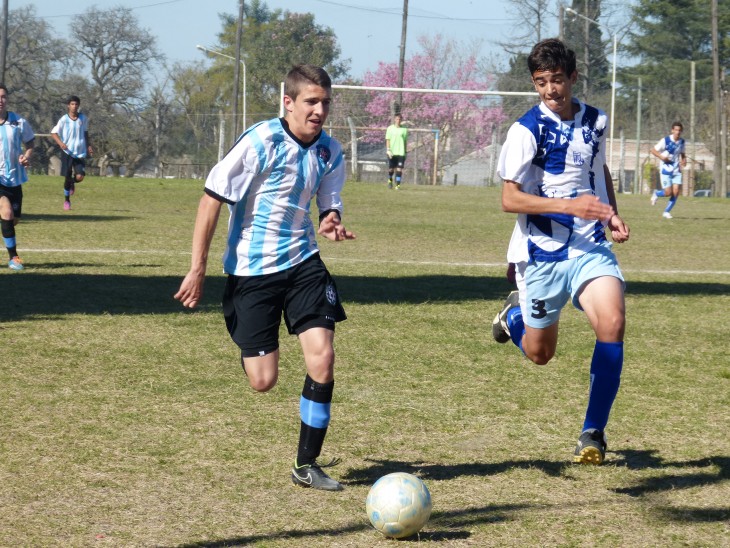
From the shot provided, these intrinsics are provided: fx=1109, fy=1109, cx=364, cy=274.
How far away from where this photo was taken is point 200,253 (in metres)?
5.15

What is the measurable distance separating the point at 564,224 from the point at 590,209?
1.54ft

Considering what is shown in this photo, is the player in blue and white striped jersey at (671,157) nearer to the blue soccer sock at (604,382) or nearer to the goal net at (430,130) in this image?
the goal net at (430,130)

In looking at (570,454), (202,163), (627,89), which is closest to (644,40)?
(627,89)

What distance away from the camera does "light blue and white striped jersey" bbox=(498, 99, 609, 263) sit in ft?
18.5

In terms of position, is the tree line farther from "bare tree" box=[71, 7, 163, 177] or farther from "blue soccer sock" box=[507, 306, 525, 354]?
"blue soccer sock" box=[507, 306, 525, 354]

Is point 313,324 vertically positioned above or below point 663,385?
above

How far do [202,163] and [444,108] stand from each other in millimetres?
15536

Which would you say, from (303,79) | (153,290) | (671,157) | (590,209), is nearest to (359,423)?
(590,209)

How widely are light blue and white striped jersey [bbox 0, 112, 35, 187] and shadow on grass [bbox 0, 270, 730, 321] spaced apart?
112 centimetres

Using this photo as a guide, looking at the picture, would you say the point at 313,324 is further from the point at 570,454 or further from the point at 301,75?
the point at 570,454

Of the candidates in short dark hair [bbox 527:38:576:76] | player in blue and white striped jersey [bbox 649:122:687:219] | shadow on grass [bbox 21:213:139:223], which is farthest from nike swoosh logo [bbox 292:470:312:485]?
player in blue and white striped jersey [bbox 649:122:687:219]

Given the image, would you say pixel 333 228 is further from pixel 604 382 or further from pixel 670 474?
pixel 670 474

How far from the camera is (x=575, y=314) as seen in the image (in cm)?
1092

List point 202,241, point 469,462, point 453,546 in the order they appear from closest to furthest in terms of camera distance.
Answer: point 453,546 → point 202,241 → point 469,462
